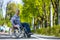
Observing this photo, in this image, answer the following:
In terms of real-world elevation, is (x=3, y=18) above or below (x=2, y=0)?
below

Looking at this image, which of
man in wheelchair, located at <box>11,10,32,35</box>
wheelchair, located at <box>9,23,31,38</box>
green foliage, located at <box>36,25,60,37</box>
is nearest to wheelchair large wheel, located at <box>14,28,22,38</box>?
wheelchair, located at <box>9,23,31,38</box>

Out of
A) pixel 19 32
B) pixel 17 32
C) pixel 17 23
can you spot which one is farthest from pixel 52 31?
pixel 17 23

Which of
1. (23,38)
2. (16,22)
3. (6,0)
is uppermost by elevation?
(6,0)

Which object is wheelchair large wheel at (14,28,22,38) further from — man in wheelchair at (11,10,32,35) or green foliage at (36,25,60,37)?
green foliage at (36,25,60,37)

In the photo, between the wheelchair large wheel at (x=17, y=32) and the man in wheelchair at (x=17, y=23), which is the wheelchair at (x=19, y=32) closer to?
the wheelchair large wheel at (x=17, y=32)

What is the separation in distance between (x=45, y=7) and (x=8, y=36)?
17162 millimetres

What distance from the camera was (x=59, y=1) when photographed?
35.6 metres

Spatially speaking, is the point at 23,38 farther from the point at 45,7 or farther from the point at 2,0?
the point at 45,7

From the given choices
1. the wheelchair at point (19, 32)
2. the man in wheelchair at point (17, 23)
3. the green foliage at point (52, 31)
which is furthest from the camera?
the green foliage at point (52, 31)

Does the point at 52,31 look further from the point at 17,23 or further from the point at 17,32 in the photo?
the point at 17,23

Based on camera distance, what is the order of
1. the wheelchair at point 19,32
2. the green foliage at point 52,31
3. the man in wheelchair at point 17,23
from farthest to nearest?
the green foliage at point 52,31 → the wheelchair at point 19,32 → the man in wheelchair at point 17,23

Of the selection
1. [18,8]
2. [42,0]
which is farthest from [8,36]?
[42,0]

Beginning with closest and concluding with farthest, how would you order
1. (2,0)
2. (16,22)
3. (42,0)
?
(16,22) < (2,0) < (42,0)

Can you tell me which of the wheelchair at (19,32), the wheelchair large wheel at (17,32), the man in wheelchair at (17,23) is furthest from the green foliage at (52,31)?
→ the wheelchair large wheel at (17,32)
